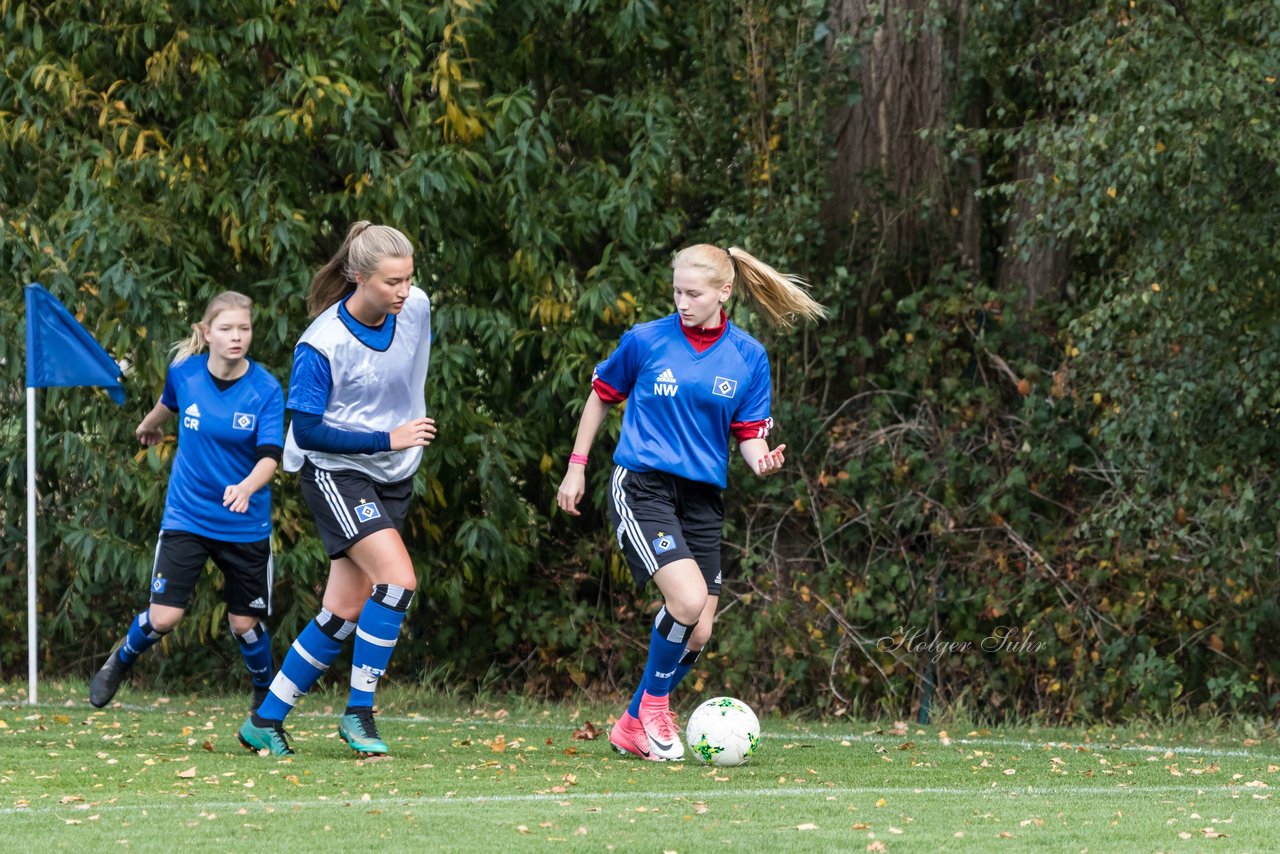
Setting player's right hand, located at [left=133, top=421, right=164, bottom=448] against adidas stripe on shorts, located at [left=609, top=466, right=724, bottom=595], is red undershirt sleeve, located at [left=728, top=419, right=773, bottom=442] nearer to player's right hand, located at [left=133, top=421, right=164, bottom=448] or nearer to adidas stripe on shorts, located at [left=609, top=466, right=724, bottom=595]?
adidas stripe on shorts, located at [left=609, top=466, right=724, bottom=595]

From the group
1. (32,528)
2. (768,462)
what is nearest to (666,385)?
(768,462)

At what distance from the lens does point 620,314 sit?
1035 cm

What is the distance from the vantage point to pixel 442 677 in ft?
38.3

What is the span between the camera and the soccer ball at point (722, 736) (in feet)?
22.2

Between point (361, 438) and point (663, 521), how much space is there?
1.18 meters

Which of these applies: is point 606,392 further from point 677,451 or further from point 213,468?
point 213,468

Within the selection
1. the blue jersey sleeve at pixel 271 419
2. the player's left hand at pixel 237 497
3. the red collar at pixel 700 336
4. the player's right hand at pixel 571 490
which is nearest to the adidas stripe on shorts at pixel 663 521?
the player's right hand at pixel 571 490

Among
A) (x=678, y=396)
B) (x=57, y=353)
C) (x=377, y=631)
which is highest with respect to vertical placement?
(x=57, y=353)

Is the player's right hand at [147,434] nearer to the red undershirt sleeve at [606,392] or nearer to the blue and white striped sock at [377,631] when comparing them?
the blue and white striped sock at [377,631]

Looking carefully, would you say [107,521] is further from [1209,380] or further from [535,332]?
[1209,380]

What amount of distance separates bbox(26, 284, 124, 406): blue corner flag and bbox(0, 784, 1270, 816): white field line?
432 cm

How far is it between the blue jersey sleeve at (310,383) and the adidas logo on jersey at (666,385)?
1229mm

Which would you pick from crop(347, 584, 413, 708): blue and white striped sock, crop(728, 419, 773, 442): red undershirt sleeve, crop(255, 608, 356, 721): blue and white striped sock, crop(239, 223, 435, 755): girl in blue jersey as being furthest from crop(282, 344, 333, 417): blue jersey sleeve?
crop(728, 419, 773, 442): red undershirt sleeve

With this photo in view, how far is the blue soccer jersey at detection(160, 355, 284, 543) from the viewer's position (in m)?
7.89
